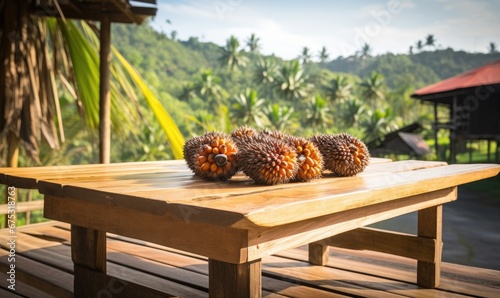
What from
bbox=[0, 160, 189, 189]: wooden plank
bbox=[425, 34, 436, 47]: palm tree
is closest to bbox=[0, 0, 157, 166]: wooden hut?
bbox=[0, 160, 189, 189]: wooden plank

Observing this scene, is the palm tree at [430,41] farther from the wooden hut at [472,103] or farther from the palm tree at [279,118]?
the wooden hut at [472,103]

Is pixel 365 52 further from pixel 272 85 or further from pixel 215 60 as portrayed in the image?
pixel 272 85

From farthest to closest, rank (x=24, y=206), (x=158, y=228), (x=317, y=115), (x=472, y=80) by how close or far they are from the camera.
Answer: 1. (x=317, y=115)
2. (x=472, y=80)
3. (x=24, y=206)
4. (x=158, y=228)

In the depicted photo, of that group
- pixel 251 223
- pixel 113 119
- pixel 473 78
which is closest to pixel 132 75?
pixel 113 119

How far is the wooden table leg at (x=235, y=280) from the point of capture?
1.14 m

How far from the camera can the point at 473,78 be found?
62.8 feet

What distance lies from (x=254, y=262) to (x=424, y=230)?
1136mm

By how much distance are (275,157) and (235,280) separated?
1.04 feet

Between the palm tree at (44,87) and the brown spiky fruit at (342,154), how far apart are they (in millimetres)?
1751

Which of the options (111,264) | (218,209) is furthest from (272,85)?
(218,209)

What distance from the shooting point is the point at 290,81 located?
40.6 m

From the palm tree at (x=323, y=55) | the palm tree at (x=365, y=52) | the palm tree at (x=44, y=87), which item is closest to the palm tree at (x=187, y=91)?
the palm tree at (x=323, y=55)

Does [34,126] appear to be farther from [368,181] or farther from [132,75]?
[368,181]

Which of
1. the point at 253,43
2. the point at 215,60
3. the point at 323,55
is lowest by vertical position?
the point at 215,60
